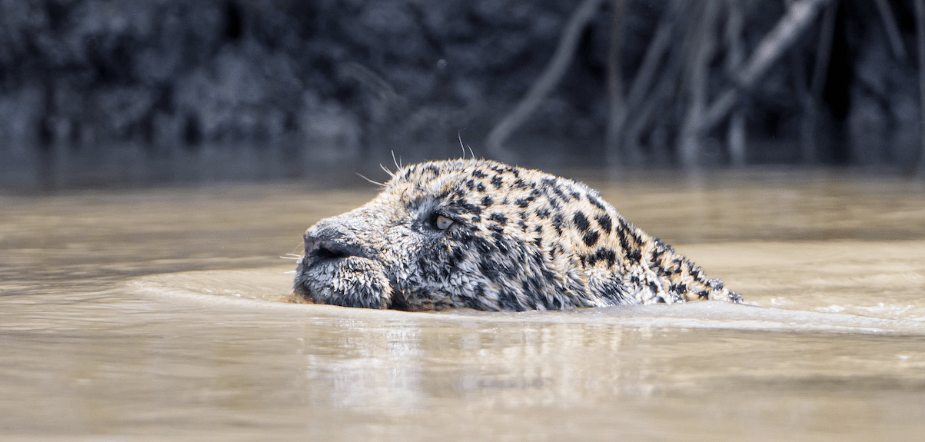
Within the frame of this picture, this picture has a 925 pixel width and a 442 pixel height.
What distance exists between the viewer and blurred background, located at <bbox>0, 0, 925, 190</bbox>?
16.2 m

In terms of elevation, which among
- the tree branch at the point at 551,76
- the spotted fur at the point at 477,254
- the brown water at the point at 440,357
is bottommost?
the brown water at the point at 440,357

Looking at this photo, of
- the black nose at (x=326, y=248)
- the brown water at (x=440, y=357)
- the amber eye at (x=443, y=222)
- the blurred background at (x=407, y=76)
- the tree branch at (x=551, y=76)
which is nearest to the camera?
the brown water at (x=440, y=357)

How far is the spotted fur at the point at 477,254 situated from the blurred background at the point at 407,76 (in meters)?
11.4

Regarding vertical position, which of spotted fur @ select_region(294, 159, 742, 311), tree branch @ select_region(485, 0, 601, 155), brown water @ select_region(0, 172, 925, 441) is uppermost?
tree branch @ select_region(485, 0, 601, 155)

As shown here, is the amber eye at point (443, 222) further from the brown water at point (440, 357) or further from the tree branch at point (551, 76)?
the tree branch at point (551, 76)

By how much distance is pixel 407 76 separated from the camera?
18.0 meters

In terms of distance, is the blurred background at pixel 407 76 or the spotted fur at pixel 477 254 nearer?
the spotted fur at pixel 477 254

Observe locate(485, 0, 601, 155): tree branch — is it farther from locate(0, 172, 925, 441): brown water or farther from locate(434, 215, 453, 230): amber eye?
locate(434, 215, 453, 230): amber eye

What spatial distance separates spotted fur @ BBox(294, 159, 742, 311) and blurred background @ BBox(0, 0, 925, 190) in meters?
11.4

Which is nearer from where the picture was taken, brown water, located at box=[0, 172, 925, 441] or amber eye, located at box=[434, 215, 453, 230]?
brown water, located at box=[0, 172, 925, 441]

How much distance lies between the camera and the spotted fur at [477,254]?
3.51 m

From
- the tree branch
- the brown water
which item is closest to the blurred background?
the tree branch

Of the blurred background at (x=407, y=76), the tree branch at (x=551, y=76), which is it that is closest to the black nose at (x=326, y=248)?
the tree branch at (x=551, y=76)

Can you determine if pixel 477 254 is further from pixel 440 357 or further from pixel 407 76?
pixel 407 76
